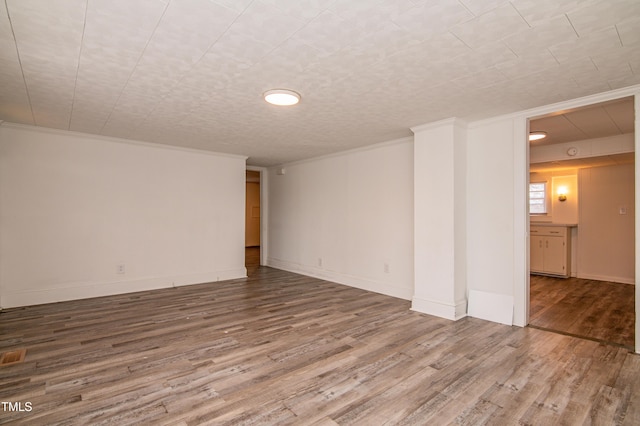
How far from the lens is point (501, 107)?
11.3ft

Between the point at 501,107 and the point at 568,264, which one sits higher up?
the point at 501,107

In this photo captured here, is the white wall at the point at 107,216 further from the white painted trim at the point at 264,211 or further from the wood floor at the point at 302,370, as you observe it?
the white painted trim at the point at 264,211

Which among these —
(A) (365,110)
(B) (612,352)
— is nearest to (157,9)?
(A) (365,110)

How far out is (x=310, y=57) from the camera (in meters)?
2.39

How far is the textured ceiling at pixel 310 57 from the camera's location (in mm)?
1854

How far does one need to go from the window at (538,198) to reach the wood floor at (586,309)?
1.69 metres

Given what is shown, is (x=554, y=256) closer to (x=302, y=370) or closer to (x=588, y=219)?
(x=588, y=219)

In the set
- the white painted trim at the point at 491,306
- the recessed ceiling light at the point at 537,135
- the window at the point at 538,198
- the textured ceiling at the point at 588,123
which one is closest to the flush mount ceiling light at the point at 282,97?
the textured ceiling at the point at 588,123

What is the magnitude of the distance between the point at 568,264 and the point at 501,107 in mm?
4628

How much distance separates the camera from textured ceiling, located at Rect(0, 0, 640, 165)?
73.0 inches

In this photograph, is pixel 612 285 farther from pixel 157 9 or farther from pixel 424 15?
pixel 157 9

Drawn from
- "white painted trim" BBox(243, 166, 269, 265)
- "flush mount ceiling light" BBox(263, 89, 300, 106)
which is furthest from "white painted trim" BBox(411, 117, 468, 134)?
"white painted trim" BBox(243, 166, 269, 265)

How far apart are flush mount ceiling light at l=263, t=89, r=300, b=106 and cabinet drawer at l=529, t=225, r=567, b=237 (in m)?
5.78

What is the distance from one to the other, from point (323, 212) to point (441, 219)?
2.78 m
